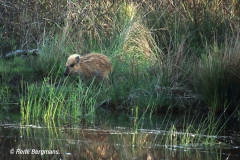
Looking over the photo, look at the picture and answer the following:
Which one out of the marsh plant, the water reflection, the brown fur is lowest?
the water reflection

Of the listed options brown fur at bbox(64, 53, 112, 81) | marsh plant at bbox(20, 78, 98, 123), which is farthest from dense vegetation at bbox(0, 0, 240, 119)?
brown fur at bbox(64, 53, 112, 81)

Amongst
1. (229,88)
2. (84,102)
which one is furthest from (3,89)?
(229,88)

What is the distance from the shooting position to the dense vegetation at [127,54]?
9.63 metres

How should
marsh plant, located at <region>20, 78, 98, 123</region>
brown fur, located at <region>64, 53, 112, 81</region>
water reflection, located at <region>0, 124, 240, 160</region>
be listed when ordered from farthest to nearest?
brown fur, located at <region>64, 53, 112, 81</region>, marsh plant, located at <region>20, 78, 98, 123</region>, water reflection, located at <region>0, 124, 240, 160</region>

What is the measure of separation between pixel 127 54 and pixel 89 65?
91 cm

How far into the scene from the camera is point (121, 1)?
13.6 metres

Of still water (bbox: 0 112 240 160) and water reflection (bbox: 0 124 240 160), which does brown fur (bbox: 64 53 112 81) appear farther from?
water reflection (bbox: 0 124 240 160)

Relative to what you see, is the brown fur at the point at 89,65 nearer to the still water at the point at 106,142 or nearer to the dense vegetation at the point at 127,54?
the dense vegetation at the point at 127,54

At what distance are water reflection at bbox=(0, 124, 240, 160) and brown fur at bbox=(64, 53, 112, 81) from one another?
2.91 m

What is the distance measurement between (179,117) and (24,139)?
276cm

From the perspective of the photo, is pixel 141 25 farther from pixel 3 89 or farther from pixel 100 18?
pixel 3 89

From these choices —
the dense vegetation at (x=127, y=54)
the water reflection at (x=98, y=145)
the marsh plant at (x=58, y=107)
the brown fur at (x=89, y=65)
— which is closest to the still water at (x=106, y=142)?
the water reflection at (x=98, y=145)

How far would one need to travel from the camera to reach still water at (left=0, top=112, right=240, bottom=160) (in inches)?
268

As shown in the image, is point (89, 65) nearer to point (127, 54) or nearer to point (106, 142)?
point (127, 54)
